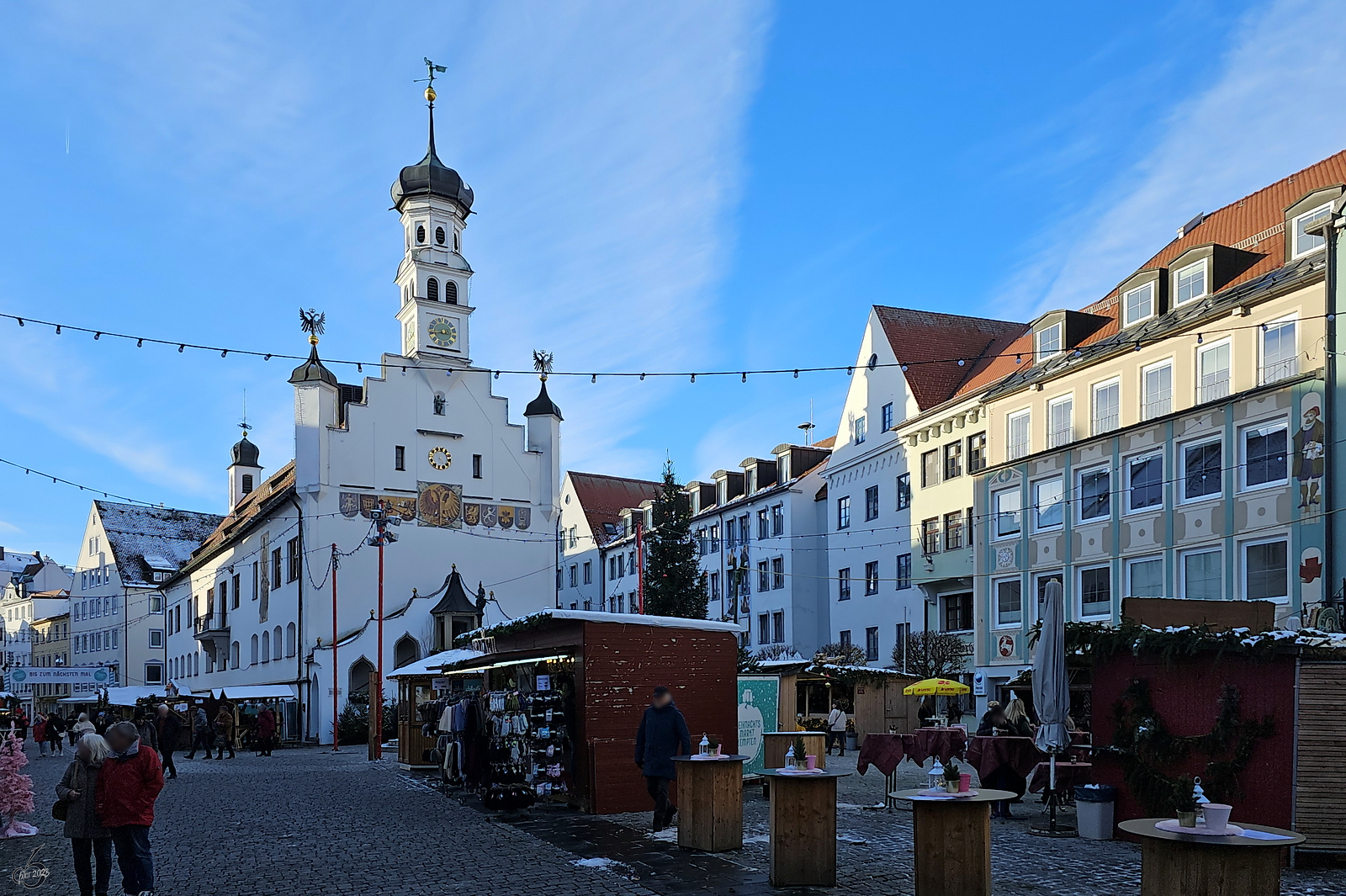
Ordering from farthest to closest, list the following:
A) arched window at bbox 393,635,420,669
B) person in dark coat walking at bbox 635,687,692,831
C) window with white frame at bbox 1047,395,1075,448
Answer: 1. arched window at bbox 393,635,420,669
2. window with white frame at bbox 1047,395,1075,448
3. person in dark coat walking at bbox 635,687,692,831

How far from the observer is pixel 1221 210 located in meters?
33.3

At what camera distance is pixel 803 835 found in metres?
10.6

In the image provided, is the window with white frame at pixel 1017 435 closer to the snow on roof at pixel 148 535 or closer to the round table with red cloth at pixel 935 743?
the round table with red cloth at pixel 935 743

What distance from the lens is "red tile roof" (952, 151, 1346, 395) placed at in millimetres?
28375

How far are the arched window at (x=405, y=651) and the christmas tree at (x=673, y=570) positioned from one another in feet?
32.7

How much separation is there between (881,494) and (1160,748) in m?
31.1

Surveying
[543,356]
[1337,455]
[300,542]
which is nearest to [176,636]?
[300,542]

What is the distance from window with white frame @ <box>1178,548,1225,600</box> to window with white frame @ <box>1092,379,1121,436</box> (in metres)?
3.89

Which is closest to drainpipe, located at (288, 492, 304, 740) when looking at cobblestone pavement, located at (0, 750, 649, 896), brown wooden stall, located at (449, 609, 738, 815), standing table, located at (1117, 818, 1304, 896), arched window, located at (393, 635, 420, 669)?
arched window, located at (393, 635, 420, 669)

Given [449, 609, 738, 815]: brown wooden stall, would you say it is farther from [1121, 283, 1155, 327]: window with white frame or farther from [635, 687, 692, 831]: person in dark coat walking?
[1121, 283, 1155, 327]: window with white frame

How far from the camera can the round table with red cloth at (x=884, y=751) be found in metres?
17.1

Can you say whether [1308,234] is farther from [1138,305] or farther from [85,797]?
[85,797]

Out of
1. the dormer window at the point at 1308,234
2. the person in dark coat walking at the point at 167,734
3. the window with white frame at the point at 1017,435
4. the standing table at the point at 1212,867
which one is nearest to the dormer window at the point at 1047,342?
the window with white frame at the point at 1017,435

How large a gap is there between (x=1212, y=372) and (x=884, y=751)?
49.3 feet
